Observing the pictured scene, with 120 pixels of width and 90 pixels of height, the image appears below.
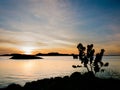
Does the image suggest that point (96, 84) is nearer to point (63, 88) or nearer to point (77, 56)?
point (63, 88)

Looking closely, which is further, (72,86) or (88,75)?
(88,75)

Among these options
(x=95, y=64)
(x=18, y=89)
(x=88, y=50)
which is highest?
(x=88, y=50)

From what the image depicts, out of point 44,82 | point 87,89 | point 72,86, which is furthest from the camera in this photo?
point 44,82

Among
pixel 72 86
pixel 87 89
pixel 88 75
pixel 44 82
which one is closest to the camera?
pixel 87 89

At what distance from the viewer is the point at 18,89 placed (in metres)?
29.0

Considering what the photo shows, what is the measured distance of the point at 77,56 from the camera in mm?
36344

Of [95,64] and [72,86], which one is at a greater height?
[95,64]

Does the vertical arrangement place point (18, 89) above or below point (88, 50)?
below

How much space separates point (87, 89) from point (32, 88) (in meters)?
7.89

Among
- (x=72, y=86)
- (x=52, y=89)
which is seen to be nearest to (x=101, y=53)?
(x=72, y=86)

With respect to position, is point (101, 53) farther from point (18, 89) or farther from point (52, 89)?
point (18, 89)

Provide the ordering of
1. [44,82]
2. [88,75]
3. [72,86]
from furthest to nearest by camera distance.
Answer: [88,75] < [44,82] < [72,86]

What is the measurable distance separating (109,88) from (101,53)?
1015cm

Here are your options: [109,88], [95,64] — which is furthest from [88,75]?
[109,88]
